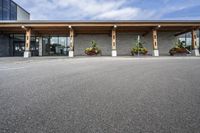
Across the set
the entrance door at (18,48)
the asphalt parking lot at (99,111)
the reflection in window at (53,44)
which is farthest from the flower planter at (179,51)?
the entrance door at (18,48)

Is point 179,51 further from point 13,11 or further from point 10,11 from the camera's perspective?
point 13,11

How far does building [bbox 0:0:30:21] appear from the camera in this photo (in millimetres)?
39681

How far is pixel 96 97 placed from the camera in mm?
4172

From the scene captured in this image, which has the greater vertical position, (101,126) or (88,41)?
(88,41)

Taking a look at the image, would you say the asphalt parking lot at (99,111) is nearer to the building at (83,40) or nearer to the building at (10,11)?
the building at (83,40)

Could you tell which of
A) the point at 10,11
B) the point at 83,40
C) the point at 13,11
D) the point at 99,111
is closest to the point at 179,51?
the point at 83,40

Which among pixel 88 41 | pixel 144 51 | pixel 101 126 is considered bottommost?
pixel 101 126

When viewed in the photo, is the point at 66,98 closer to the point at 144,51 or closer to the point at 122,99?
the point at 122,99

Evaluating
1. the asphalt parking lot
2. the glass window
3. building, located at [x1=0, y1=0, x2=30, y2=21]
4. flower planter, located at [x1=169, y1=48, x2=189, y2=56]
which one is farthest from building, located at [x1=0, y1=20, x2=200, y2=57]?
the asphalt parking lot

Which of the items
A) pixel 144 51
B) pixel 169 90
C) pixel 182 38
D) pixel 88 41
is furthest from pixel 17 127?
pixel 182 38

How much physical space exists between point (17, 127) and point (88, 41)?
28.7 metres

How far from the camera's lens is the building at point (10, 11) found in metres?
39.7

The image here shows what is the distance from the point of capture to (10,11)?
4228 cm

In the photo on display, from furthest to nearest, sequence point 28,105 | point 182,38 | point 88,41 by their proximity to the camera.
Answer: point 182,38 < point 88,41 < point 28,105
